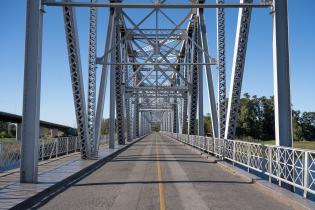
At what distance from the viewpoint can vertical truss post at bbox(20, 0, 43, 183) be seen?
1419 centimetres

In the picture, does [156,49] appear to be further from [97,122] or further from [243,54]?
[243,54]

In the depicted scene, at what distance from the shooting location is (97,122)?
2764 centimetres

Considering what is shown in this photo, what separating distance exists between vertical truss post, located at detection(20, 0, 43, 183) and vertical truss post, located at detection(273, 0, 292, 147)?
Result: 27.1ft

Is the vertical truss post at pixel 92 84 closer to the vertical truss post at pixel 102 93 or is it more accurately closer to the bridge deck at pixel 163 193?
the vertical truss post at pixel 102 93

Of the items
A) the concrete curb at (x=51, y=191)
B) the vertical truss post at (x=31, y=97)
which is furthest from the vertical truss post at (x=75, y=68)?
the vertical truss post at (x=31, y=97)

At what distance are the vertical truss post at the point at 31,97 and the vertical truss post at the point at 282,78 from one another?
825 centimetres

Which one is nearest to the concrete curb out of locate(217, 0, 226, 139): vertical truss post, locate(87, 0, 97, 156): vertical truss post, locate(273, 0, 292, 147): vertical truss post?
locate(87, 0, 97, 156): vertical truss post

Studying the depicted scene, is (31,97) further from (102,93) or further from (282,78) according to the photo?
(102,93)

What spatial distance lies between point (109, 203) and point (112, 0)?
28079mm

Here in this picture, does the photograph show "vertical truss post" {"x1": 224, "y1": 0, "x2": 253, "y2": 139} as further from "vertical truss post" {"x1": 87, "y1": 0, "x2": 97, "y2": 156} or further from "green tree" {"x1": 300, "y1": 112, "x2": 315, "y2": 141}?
"green tree" {"x1": 300, "y1": 112, "x2": 315, "y2": 141}

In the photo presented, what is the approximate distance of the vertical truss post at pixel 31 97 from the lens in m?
14.2

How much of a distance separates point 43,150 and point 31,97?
844 cm

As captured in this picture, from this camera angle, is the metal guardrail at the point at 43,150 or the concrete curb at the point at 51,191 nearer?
the concrete curb at the point at 51,191

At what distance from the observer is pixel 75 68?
69.9ft
